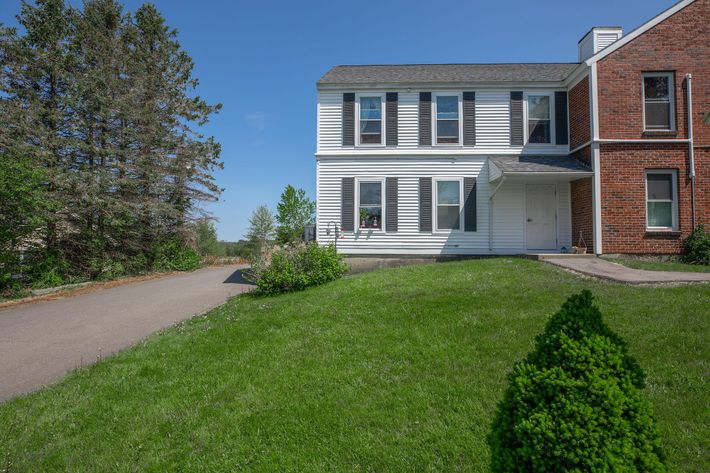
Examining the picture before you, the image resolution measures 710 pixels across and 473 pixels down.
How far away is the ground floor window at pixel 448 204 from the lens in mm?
13922

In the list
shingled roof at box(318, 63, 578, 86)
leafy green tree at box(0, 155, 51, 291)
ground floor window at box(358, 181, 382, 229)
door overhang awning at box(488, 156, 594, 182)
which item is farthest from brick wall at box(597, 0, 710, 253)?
leafy green tree at box(0, 155, 51, 291)

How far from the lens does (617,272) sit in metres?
9.34

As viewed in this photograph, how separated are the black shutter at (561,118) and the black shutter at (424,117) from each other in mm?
4362

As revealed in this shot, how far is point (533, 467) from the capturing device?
1713 mm

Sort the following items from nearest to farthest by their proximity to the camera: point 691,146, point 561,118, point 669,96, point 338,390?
point 338,390
point 691,146
point 669,96
point 561,118

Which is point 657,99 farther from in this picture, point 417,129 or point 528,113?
point 417,129

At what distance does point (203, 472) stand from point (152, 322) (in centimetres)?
595

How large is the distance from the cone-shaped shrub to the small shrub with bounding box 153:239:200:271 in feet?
63.2

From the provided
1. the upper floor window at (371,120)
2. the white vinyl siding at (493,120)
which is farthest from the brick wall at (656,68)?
the upper floor window at (371,120)

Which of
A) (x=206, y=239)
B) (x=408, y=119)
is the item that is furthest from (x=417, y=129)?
(x=206, y=239)

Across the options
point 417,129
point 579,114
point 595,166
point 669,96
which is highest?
point 669,96

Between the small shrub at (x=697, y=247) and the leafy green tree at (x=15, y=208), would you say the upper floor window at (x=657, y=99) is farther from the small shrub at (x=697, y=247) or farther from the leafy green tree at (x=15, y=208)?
the leafy green tree at (x=15, y=208)

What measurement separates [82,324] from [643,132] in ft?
50.9

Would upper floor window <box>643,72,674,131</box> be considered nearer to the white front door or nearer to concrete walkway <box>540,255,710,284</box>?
the white front door
